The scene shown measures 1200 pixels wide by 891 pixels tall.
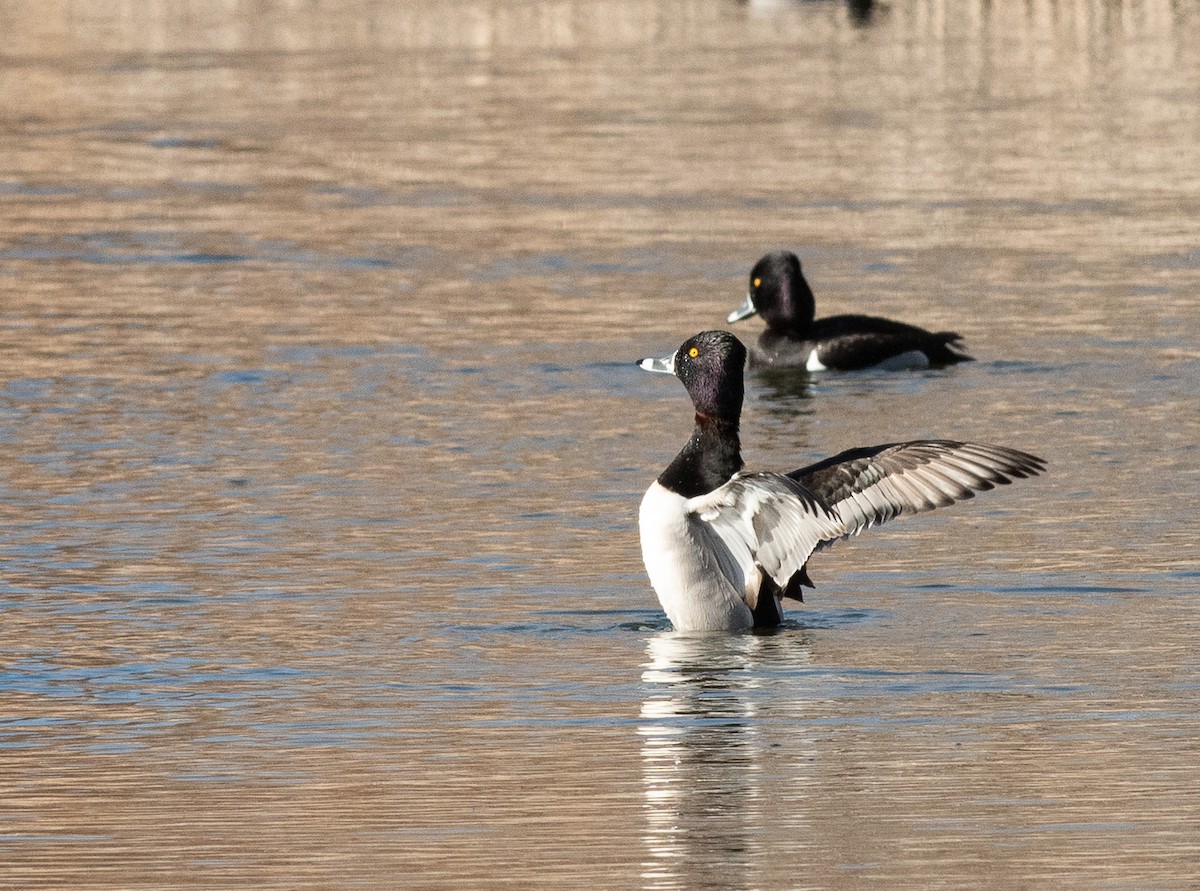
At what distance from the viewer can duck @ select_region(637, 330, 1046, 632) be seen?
1032 centimetres

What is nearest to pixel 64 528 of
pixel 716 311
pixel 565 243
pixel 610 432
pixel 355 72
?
pixel 610 432

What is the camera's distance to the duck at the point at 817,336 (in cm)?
1788

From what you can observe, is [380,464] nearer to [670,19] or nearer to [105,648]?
[105,648]

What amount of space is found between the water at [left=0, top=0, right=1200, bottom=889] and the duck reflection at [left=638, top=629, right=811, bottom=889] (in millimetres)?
24

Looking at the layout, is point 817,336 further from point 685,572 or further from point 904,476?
point 685,572

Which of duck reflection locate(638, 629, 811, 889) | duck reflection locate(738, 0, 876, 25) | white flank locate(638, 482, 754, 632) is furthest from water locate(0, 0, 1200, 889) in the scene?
duck reflection locate(738, 0, 876, 25)

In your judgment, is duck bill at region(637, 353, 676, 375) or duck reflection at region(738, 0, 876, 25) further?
duck reflection at region(738, 0, 876, 25)

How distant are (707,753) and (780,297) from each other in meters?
11.0

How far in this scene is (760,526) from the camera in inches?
410

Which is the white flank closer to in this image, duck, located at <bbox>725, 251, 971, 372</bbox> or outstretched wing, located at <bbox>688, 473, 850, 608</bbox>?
outstretched wing, located at <bbox>688, 473, 850, 608</bbox>

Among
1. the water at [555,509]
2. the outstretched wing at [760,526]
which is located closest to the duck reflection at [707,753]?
the water at [555,509]

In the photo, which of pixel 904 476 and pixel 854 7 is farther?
pixel 854 7

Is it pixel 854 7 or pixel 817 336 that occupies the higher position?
pixel 854 7

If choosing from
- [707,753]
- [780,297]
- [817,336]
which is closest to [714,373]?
[707,753]
